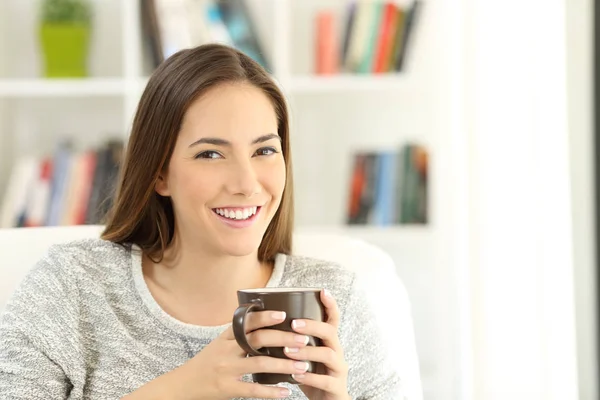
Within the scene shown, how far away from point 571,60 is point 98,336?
1835mm

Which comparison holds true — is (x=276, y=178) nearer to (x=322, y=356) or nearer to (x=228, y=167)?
(x=228, y=167)

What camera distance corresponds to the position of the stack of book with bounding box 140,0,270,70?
3068mm

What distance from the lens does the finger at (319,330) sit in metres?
1.12

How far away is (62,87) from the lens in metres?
3.10

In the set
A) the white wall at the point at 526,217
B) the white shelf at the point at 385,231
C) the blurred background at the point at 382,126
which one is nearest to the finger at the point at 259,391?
the white wall at the point at 526,217

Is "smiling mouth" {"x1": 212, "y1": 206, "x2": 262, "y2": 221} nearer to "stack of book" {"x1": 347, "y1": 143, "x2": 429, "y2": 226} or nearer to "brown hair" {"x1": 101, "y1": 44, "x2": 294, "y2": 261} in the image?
"brown hair" {"x1": 101, "y1": 44, "x2": 294, "y2": 261}

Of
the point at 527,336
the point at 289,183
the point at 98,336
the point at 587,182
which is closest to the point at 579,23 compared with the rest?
the point at 587,182

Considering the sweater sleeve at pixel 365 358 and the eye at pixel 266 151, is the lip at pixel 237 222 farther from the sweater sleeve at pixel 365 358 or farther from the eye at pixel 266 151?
the sweater sleeve at pixel 365 358

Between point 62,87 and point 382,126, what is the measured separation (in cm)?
113

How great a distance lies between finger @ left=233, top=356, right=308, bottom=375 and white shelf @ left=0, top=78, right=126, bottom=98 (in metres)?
2.09

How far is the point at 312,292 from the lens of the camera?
3.73 feet

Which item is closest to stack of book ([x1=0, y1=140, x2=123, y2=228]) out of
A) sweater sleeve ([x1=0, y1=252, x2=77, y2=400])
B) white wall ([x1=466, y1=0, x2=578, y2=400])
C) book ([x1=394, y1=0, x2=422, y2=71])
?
book ([x1=394, y1=0, x2=422, y2=71])

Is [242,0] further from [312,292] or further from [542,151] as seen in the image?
[312,292]

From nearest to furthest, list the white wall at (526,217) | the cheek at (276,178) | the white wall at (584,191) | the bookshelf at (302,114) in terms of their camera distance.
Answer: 1. the cheek at (276,178)
2. the white wall at (526,217)
3. the white wall at (584,191)
4. the bookshelf at (302,114)
